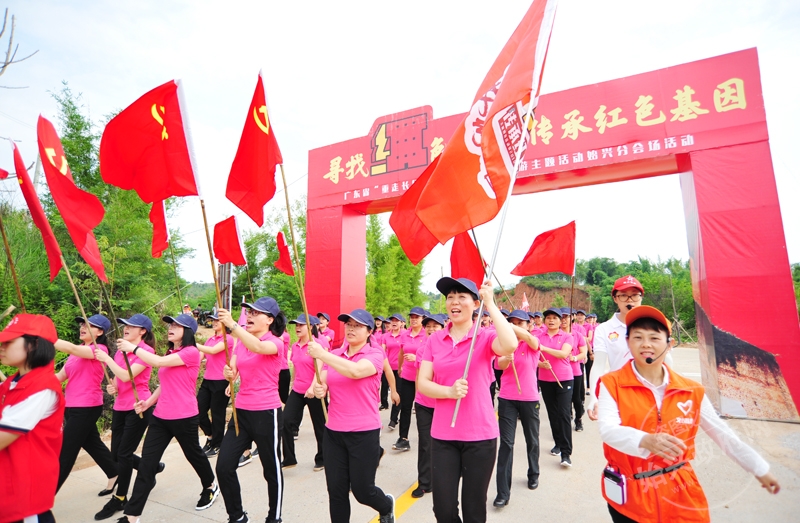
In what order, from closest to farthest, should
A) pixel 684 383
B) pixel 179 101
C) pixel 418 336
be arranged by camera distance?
pixel 684 383 < pixel 179 101 < pixel 418 336

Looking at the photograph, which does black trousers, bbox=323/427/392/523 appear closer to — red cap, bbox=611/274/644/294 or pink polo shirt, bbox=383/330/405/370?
red cap, bbox=611/274/644/294

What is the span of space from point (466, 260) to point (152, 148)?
2994 millimetres

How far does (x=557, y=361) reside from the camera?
494 cm

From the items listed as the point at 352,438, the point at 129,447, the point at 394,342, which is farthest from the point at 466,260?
the point at 129,447

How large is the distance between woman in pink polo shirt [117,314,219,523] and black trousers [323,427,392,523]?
1.39 meters

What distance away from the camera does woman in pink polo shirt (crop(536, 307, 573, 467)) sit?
15.5 ft

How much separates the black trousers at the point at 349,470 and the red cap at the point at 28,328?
5.76ft

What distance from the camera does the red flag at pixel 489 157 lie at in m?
2.70

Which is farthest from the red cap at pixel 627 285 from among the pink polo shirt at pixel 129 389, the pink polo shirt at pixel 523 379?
the pink polo shirt at pixel 129 389

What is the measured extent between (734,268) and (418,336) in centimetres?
493

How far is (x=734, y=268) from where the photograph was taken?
21.8 ft

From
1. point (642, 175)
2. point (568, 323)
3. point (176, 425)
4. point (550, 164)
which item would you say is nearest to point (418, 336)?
point (568, 323)

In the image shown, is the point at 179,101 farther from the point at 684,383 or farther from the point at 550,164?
the point at 550,164

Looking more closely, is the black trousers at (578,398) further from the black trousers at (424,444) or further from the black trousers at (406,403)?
the black trousers at (424,444)
